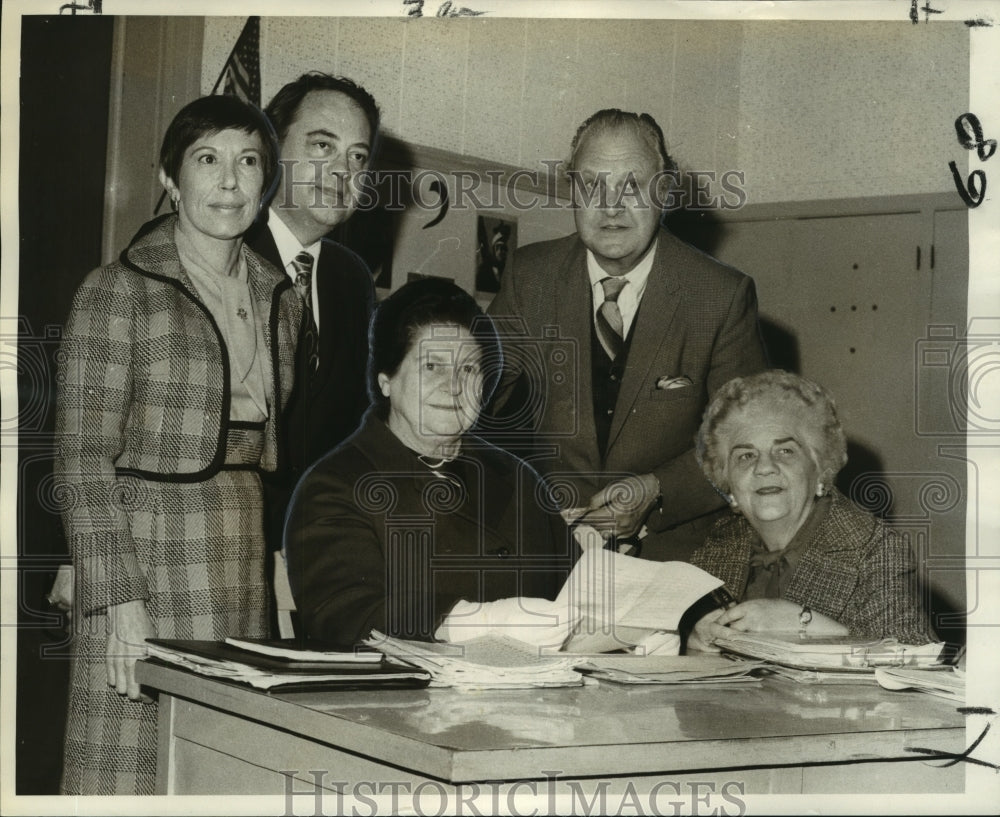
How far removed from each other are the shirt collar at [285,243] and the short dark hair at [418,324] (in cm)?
18

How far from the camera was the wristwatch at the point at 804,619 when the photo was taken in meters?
2.41

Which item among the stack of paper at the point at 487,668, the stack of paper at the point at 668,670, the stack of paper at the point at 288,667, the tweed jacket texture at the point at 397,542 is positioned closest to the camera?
the stack of paper at the point at 288,667

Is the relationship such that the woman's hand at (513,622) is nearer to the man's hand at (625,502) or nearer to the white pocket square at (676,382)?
the man's hand at (625,502)

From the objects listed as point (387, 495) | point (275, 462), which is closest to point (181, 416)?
point (275, 462)

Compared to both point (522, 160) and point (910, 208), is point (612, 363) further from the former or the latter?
point (910, 208)

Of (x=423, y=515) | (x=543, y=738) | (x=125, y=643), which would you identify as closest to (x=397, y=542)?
(x=423, y=515)

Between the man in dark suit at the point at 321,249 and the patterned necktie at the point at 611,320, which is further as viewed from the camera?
the patterned necktie at the point at 611,320

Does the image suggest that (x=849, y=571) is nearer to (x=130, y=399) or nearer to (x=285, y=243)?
(x=285, y=243)

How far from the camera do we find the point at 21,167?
2.41 m

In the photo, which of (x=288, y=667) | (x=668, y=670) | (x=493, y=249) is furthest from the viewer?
(x=493, y=249)

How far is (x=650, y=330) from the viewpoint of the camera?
2584mm

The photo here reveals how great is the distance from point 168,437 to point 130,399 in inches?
3.9

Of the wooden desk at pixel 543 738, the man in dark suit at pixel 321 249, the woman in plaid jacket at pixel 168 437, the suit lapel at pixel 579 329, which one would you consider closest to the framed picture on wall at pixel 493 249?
the suit lapel at pixel 579 329

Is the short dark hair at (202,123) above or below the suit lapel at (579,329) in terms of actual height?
above
